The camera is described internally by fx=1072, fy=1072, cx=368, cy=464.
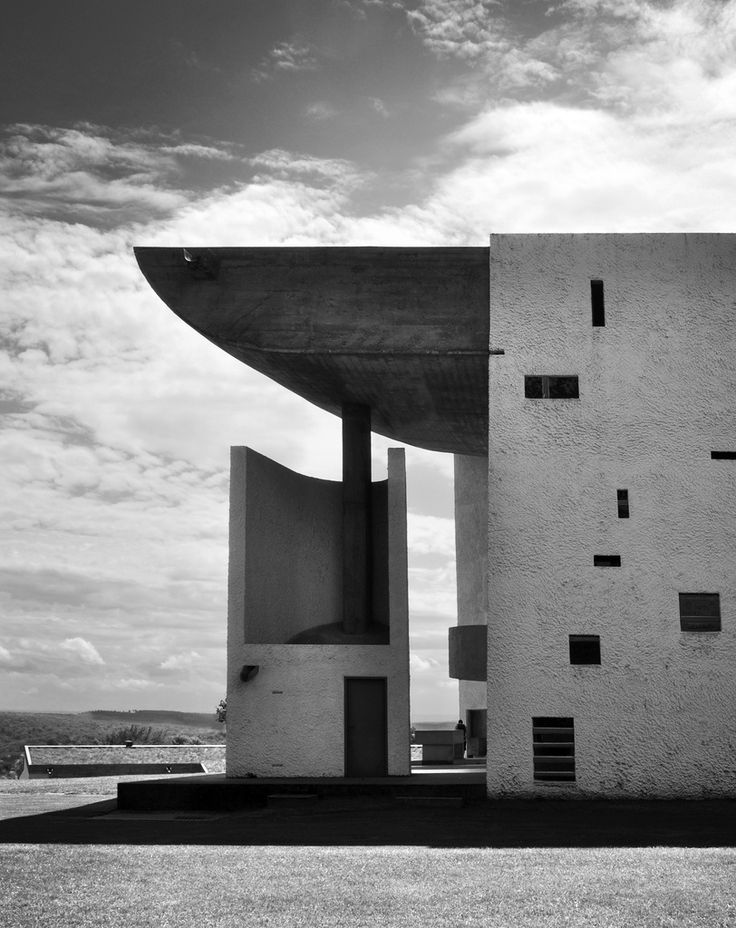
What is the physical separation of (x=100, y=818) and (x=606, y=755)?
7495mm

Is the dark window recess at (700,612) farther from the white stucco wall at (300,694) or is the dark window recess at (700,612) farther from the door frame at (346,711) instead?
the door frame at (346,711)

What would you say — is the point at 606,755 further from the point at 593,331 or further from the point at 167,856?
the point at 167,856

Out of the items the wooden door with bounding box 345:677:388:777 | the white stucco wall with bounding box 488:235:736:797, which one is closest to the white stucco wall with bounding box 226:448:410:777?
the wooden door with bounding box 345:677:388:777

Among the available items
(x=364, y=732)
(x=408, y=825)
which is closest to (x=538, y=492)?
(x=364, y=732)

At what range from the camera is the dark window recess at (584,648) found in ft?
54.5

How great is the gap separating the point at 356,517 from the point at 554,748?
570 centimetres

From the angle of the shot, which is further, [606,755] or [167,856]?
[606,755]

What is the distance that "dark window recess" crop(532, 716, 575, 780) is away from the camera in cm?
1630

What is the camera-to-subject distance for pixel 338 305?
1823 cm

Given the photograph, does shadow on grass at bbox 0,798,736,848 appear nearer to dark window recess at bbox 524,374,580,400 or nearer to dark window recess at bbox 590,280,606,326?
dark window recess at bbox 524,374,580,400

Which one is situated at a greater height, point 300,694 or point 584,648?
point 584,648

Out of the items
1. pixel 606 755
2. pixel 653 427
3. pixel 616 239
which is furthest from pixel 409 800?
pixel 616 239

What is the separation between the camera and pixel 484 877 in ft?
28.4

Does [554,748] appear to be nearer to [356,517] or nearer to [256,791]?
[256,791]
